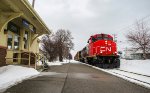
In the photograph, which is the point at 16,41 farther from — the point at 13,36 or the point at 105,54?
the point at 105,54

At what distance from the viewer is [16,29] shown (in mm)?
14516

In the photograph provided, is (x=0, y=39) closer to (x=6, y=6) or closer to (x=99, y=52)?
(x=6, y=6)

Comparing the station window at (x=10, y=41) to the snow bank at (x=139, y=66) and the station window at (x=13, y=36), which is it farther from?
the snow bank at (x=139, y=66)

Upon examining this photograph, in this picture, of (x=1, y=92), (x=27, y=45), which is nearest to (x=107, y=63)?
(x=27, y=45)

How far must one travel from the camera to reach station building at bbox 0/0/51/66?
989 centimetres

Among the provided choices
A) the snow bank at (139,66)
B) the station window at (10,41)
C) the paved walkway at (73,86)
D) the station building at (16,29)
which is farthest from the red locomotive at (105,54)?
the paved walkway at (73,86)

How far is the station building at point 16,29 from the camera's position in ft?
32.5

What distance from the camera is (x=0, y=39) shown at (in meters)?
11.1

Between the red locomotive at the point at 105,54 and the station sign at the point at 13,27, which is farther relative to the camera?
the red locomotive at the point at 105,54

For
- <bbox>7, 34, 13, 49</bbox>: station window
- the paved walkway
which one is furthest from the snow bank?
<bbox>7, 34, 13, 49</bbox>: station window

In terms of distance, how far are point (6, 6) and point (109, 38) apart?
13533 millimetres

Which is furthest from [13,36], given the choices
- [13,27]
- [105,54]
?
[105,54]

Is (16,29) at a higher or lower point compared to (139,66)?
higher

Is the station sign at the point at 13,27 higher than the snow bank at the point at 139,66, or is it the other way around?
the station sign at the point at 13,27
